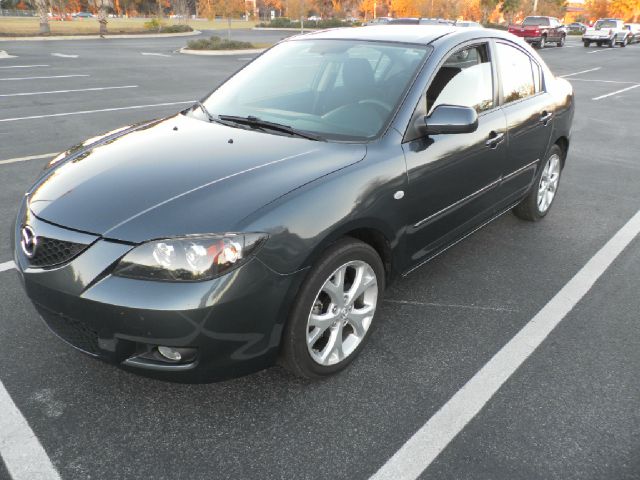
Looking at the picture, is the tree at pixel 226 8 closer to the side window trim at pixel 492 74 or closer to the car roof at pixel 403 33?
the car roof at pixel 403 33

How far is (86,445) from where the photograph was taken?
7.74 ft

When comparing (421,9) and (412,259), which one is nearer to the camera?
(412,259)

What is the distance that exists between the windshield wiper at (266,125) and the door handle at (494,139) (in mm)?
1331

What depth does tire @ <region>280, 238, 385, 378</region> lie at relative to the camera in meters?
2.53

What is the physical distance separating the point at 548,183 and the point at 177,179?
12.5ft

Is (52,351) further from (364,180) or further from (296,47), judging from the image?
(296,47)

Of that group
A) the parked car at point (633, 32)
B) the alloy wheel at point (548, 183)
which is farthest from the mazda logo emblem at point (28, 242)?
the parked car at point (633, 32)

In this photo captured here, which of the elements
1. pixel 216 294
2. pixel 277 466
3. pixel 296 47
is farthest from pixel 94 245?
pixel 296 47

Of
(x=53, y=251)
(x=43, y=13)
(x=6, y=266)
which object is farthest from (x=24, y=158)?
(x=43, y=13)

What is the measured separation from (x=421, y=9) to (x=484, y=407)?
5601 centimetres

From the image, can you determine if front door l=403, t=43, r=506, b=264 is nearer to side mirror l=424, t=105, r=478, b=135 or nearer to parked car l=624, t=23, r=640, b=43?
side mirror l=424, t=105, r=478, b=135

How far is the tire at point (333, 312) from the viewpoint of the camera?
2.53m

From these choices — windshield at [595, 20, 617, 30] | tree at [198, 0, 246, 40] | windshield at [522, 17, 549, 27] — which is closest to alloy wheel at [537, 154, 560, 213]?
tree at [198, 0, 246, 40]

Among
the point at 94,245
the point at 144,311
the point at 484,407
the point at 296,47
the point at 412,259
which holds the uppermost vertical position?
the point at 296,47
